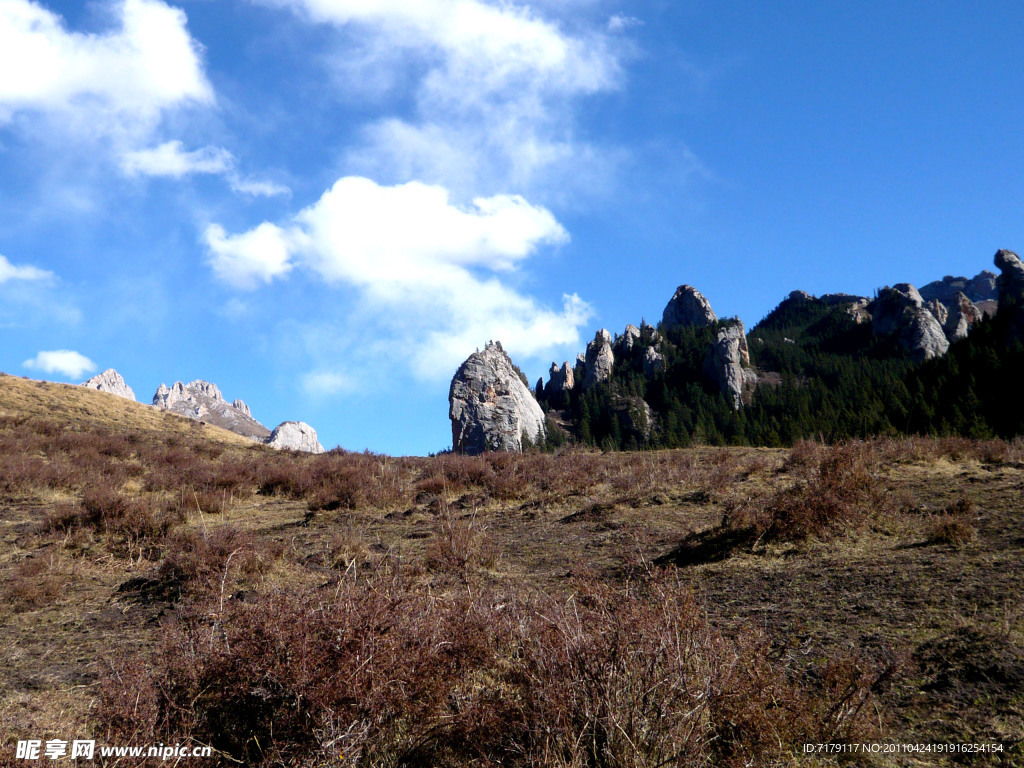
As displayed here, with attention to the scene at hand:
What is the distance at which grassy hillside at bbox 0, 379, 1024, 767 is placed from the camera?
2.87m

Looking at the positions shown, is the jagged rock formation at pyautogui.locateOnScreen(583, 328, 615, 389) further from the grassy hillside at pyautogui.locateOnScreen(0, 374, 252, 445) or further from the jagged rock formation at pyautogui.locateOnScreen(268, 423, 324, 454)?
the grassy hillside at pyautogui.locateOnScreen(0, 374, 252, 445)

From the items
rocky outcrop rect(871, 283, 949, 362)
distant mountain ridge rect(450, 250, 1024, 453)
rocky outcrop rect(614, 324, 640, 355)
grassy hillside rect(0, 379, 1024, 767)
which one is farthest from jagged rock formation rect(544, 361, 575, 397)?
grassy hillside rect(0, 379, 1024, 767)

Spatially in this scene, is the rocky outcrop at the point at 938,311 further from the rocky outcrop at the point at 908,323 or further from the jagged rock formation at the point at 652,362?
the jagged rock formation at the point at 652,362

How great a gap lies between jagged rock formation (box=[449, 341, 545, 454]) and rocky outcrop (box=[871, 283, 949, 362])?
65.7 meters

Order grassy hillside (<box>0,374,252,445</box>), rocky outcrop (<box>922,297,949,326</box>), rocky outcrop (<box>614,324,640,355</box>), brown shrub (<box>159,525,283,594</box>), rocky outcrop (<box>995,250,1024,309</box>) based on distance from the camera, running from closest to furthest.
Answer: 1. brown shrub (<box>159,525,283,594</box>)
2. grassy hillside (<box>0,374,252,445</box>)
3. rocky outcrop (<box>995,250,1024,309</box>)
4. rocky outcrop (<box>922,297,949,326</box>)
5. rocky outcrop (<box>614,324,640,355</box>)

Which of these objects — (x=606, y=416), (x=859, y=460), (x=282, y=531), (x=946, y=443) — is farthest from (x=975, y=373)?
(x=282, y=531)

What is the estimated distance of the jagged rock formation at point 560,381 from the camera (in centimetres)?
11565

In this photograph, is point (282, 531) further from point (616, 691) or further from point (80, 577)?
point (616, 691)

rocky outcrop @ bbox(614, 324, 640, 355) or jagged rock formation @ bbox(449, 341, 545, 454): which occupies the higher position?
rocky outcrop @ bbox(614, 324, 640, 355)

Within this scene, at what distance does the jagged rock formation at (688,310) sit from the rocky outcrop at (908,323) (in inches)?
1240

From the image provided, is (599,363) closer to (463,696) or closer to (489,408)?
(489,408)

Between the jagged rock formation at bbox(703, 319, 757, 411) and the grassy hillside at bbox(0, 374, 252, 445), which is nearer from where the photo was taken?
the grassy hillside at bbox(0, 374, 252, 445)

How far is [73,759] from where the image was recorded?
290cm

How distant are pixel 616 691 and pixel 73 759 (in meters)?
2.86
